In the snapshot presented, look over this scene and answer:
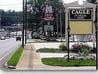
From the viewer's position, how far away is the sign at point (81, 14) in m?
18.8

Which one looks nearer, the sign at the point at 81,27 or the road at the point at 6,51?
the road at the point at 6,51

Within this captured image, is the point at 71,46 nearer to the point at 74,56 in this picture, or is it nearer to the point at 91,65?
the point at 74,56

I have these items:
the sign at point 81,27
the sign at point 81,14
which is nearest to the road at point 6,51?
the sign at point 81,27

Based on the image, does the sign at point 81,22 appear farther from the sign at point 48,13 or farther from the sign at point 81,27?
the sign at point 48,13

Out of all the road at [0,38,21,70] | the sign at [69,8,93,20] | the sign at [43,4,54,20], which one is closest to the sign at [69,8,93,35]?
the sign at [69,8,93,20]

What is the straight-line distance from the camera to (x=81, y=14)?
19031 millimetres

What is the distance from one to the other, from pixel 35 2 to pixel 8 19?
326cm

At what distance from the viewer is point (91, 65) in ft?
47.4

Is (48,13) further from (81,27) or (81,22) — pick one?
(81,27)

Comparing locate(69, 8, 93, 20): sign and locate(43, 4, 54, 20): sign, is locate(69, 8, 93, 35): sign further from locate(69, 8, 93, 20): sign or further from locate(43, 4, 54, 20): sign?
locate(43, 4, 54, 20): sign

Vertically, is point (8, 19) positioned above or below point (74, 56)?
above

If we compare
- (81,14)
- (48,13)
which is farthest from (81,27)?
(48,13)

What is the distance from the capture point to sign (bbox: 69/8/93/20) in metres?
18.8

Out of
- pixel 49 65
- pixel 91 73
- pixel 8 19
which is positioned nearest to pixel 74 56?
pixel 49 65
